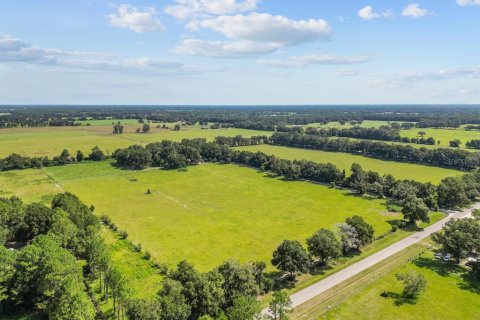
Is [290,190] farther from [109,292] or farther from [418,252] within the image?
[109,292]

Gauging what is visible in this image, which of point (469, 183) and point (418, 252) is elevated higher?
point (469, 183)

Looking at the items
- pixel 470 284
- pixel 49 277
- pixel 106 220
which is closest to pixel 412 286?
pixel 470 284

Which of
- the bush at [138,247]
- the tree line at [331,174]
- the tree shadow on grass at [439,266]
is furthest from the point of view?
the tree line at [331,174]

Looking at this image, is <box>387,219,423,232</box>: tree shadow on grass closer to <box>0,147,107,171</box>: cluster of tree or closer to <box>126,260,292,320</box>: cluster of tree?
<box>126,260,292,320</box>: cluster of tree

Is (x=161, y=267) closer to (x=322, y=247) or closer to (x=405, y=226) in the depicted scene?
(x=322, y=247)

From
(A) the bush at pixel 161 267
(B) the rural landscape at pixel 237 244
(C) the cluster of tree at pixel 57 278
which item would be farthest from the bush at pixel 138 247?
(C) the cluster of tree at pixel 57 278

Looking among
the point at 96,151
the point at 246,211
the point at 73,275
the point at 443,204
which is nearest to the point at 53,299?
the point at 73,275

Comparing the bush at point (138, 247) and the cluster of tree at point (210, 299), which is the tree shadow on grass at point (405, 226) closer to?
the cluster of tree at point (210, 299)
